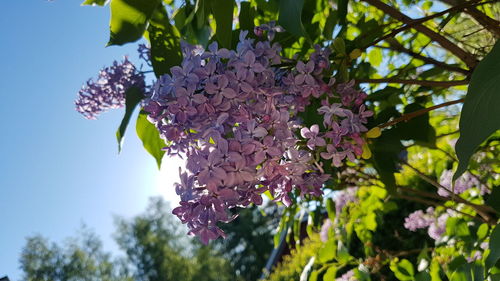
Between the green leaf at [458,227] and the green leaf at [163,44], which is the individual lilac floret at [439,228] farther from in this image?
the green leaf at [163,44]

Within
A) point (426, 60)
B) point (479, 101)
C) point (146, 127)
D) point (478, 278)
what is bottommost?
point (478, 278)

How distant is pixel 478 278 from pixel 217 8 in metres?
0.63

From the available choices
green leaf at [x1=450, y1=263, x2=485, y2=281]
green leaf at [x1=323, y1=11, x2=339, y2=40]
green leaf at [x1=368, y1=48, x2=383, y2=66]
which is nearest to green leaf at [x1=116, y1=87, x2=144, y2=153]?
green leaf at [x1=323, y1=11, x2=339, y2=40]

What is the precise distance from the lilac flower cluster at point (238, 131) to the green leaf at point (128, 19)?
15 cm

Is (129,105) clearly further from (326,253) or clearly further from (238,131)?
(326,253)

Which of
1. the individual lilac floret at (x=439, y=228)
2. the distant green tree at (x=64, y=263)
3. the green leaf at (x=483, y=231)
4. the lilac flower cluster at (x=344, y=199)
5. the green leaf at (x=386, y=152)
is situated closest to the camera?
the green leaf at (x=386, y=152)

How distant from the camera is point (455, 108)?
6.73 ft

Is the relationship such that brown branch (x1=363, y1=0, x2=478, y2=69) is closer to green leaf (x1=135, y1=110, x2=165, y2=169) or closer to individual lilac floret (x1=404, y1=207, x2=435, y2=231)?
green leaf (x1=135, y1=110, x2=165, y2=169)

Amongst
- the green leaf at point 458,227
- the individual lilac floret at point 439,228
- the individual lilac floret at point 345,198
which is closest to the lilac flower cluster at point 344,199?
the individual lilac floret at point 345,198

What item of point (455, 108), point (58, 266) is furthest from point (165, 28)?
point (58, 266)

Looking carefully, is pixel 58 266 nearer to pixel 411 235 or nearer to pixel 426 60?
pixel 411 235

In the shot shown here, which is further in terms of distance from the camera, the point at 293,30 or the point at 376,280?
the point at 376,280

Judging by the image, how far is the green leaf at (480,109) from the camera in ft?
1.32

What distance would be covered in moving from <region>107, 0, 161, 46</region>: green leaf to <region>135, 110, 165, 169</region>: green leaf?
177 millimetres
